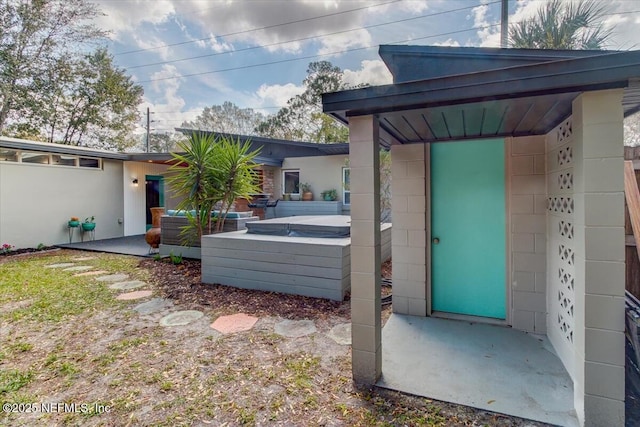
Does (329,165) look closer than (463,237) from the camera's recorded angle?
No

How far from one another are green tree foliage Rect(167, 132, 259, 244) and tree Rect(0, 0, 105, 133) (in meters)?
13.1

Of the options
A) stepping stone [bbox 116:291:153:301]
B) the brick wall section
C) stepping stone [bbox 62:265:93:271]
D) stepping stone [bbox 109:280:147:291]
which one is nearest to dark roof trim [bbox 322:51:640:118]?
the brick wall section

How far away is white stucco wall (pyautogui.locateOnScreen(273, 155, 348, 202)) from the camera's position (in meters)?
11.4

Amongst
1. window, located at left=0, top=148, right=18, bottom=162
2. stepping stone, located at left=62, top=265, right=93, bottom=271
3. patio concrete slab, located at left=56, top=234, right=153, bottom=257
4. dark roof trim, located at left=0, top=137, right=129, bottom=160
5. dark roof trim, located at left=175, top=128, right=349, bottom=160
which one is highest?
dark roof trim, located at left=175, top=128, right=349, bottom=160

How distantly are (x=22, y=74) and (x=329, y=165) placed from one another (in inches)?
560

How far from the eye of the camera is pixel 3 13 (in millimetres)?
12680

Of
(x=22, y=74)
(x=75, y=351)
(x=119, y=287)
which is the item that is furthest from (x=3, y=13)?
(x=75, y=351)

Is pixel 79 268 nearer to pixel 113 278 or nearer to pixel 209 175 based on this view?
pixel 113 278

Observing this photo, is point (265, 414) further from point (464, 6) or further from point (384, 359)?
point (464, 6)

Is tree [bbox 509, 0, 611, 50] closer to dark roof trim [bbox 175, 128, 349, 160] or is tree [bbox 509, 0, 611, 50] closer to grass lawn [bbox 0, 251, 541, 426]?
dark roof trim [bbox 175, 128, 349, 160]

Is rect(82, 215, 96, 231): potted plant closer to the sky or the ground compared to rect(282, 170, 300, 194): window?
closer to the ground

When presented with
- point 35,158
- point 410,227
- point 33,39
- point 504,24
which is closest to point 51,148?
point 35,158

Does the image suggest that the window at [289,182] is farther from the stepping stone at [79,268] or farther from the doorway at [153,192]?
the stepping stone at [79,268]

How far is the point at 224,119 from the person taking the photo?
26.3 metres
